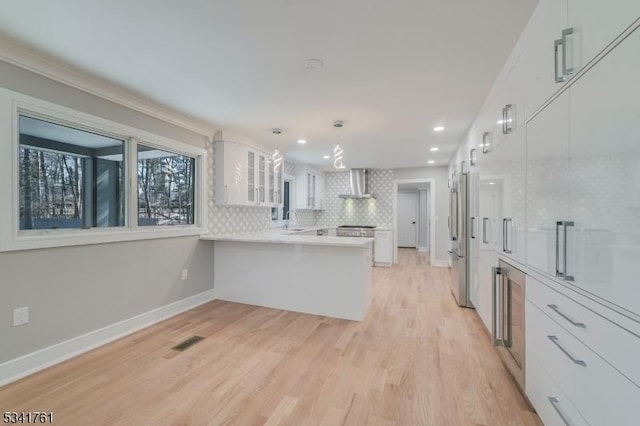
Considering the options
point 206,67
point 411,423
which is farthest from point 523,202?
point 206,67

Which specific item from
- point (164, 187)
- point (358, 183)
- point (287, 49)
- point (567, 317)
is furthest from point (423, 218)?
point (567, 317)

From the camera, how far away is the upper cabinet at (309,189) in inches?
263

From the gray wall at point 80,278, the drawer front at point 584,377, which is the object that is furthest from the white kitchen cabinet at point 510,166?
the gray wall at point 80,278

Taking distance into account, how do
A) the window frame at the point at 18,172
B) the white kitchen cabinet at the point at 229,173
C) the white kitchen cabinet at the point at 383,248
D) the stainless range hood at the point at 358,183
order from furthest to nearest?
1. the stainless range hood at the point at 358,183
2. the white kitchen cabinet at the point at 383,248
3. the white kitchen cabinet at the point at 229,173
4. the window frame at the point at 18,172

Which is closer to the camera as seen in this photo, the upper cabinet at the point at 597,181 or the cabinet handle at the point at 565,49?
the upper cabinet at the point at 597,181

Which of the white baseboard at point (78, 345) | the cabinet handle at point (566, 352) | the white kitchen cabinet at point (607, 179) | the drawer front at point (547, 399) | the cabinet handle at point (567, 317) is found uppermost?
the white kitchen cabinet at point (607, 179)

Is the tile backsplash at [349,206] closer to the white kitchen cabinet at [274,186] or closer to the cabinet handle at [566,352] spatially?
the white kitchen cabinet at [274,186]

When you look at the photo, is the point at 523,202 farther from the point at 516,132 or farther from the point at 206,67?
the point at 206,67

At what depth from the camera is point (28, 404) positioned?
1.86 metres

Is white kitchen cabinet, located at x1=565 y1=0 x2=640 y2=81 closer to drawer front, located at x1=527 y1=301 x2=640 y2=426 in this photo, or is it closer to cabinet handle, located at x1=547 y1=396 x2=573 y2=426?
drawer front, located at x1=527 y1=301 x2=640 y2=426

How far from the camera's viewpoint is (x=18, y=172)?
85.0 inches

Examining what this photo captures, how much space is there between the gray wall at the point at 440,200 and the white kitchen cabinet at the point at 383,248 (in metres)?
1.11

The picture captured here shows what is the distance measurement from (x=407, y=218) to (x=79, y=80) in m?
9.31

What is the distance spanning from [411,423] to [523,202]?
5.13 ft
